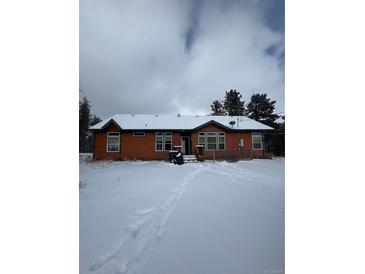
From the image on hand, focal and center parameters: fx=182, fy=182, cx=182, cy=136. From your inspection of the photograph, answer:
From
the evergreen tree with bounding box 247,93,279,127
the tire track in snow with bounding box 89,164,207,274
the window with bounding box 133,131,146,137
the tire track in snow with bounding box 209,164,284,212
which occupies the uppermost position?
the evergreen tree with bounding box 247,93,279,127

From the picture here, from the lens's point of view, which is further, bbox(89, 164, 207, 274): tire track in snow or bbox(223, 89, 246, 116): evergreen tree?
bbox(223, 89, 246, 116): evergreen tree

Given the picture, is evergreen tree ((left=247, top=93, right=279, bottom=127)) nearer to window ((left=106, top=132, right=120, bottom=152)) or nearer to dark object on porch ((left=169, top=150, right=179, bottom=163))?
dark object on porch ((left=169, top=150, right=179, bottom=163))

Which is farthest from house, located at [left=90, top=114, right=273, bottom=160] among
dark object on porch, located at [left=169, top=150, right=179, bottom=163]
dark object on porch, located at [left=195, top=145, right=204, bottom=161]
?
dark object on porch, located at [left=169, top=150, right=179, bottom=163]

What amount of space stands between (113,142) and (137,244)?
291 inches

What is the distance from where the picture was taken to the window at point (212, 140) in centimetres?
873

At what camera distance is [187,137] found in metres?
9.12

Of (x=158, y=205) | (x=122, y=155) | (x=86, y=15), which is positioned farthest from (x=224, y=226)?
(x=122, y=155)

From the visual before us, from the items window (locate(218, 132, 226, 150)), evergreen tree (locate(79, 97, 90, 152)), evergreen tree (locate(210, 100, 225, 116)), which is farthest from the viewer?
window (locate(218, 132, 226, 150))

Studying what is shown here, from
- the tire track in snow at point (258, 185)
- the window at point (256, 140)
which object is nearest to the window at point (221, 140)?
the window at point (256, 140)

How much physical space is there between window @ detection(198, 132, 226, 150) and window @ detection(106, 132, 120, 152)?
12.4ft

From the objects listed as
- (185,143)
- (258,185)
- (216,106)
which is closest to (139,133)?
(185,143)

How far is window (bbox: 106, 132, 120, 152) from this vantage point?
813 cm

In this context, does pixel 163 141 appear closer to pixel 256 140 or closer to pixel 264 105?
pixel 256 140
